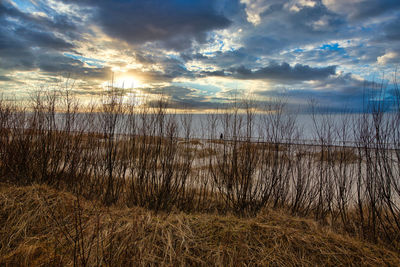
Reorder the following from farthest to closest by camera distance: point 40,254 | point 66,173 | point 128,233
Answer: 1. point 66,173
2. point 128,233
3. point 40,254

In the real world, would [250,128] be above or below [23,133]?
above

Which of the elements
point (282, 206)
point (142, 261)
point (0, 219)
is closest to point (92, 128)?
point (0, 219)

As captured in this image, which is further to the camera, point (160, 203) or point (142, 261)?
point (160, 203)

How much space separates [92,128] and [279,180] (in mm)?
4580

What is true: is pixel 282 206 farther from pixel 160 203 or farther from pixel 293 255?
pixel 160 203

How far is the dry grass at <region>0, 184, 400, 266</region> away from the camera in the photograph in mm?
2545

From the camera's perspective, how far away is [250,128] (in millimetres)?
4828

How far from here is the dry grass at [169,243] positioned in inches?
100

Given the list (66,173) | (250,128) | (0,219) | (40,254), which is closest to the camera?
(40,254)

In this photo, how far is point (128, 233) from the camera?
285cm

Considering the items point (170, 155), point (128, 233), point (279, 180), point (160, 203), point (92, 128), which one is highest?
point (92, 128)

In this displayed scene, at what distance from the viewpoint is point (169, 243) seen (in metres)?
2.73

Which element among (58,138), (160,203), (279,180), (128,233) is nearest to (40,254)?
(128,233)

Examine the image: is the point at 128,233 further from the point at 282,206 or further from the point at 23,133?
the point at 23,133
